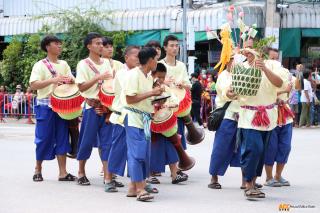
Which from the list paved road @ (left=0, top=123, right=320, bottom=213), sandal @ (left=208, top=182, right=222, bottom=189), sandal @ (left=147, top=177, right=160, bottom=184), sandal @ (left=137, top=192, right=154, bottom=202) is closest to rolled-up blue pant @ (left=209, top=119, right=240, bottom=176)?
sandal @ (left=208, top=182, right=222, bottom=189)

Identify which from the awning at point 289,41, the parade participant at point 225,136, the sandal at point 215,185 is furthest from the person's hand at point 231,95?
the awning at point 289,41

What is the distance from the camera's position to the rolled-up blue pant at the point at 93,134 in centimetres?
980

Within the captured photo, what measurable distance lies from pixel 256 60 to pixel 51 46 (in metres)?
3.31

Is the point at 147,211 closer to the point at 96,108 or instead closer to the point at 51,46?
the point at 96,108

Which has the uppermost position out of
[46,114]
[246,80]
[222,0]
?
[222,0]

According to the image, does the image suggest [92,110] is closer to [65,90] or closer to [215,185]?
[65,90]

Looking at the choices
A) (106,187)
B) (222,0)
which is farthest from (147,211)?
(222,0)

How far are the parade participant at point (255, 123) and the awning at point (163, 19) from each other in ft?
39.4

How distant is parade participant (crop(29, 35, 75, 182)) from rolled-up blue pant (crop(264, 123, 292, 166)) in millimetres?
2734

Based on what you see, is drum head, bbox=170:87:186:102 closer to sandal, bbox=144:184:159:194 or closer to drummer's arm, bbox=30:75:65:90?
drummer's arm, bbox=30:75:65:90

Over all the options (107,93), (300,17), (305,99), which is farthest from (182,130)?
(300,17)

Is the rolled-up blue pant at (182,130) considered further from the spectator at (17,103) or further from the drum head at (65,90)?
the spectator at (17,103)

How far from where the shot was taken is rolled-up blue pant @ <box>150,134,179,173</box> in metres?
10.1

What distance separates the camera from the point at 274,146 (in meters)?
9.73
